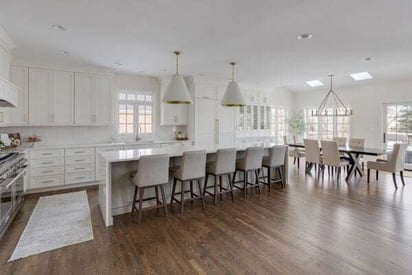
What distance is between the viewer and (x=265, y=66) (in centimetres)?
555

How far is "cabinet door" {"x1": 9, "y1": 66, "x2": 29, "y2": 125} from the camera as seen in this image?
15.3ft

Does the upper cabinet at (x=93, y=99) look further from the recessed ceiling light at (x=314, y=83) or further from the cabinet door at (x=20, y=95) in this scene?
the recessed ceiling light at (x=314, y=83)

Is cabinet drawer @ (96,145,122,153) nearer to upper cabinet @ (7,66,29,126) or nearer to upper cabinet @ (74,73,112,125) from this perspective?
upper cabinet @ (74,73,112,125)

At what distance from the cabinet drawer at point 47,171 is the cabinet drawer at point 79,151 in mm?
317

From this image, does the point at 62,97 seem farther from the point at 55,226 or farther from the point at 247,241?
the point at 247,241

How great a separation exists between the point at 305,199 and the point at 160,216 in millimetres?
2573

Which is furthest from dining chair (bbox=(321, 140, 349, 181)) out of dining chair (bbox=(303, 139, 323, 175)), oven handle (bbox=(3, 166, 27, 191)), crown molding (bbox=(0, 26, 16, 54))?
crown molding (bbox=(0, 26, 16, 54))

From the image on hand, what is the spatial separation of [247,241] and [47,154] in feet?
13.7

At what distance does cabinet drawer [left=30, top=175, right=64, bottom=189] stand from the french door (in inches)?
345

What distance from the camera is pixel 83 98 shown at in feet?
17.6

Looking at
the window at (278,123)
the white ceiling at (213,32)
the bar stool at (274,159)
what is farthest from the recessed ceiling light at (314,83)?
the bar stool at (274,159)

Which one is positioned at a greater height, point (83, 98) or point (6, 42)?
point (6, 42)

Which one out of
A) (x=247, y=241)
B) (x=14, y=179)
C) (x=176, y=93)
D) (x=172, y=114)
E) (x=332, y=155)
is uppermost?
(x=176, y=93)

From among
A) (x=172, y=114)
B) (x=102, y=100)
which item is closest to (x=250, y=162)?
(x=172, y=114)
